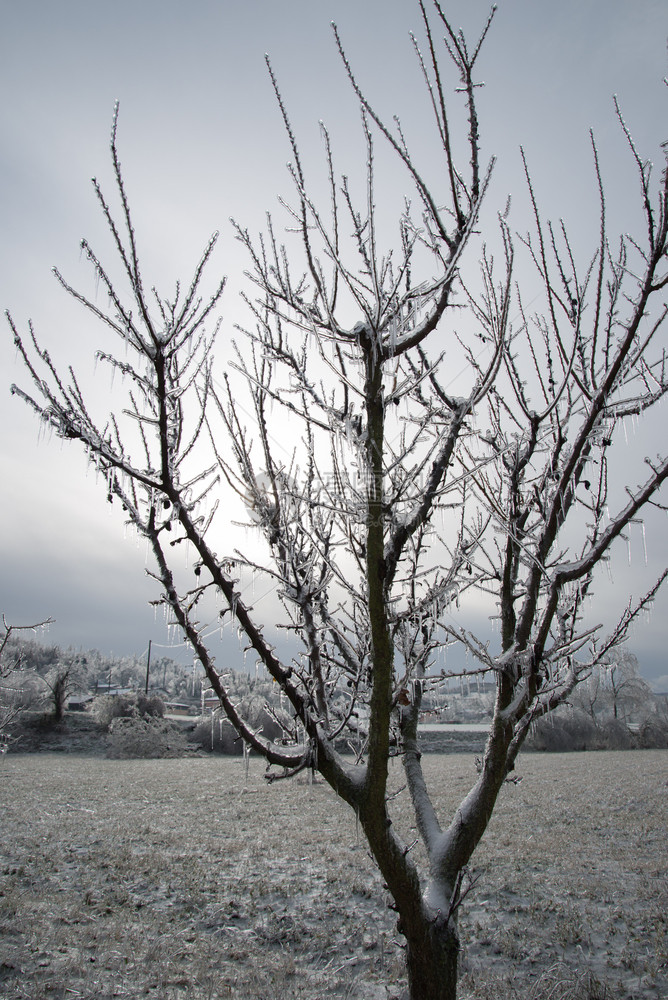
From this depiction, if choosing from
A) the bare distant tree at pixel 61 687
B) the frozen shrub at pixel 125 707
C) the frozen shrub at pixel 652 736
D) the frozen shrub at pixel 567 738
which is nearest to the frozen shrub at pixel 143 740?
the frozen shrub at pixel 125 707

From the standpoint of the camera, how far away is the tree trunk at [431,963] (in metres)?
2.82

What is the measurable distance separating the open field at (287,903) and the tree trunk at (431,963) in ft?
9.73

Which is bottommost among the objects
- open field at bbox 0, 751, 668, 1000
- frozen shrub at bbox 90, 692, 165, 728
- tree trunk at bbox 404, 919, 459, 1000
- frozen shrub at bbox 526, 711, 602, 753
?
frozen shrub at bbox 526, 711, 602, 753

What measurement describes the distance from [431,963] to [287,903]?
6.27m

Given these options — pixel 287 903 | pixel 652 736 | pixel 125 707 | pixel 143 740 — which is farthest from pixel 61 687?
pixel 652 736

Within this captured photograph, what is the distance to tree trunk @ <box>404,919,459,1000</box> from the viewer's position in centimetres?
282

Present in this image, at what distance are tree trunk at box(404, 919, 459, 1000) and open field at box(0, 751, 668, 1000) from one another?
9.73 ft

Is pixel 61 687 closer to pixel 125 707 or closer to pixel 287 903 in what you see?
pixel 125 707

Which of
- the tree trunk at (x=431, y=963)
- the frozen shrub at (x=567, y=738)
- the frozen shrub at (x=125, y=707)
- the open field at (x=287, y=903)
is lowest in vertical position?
the frozen shrub at (x=567, y=738)

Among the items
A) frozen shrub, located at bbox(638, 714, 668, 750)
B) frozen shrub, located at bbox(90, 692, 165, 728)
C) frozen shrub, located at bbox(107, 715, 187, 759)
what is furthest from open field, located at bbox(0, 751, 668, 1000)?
frozen shrub, located at bbox(90, 692, 165, 728)

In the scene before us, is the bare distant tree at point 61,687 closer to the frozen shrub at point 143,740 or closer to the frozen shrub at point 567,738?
the frozen shrub at point 143,740

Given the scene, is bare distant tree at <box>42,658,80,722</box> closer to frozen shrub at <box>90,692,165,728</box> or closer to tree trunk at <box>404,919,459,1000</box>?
frozen shrub at <box>90,692,165,728</box>

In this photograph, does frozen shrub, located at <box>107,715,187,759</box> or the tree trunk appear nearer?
the tree trunk

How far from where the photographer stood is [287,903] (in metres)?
7.89
